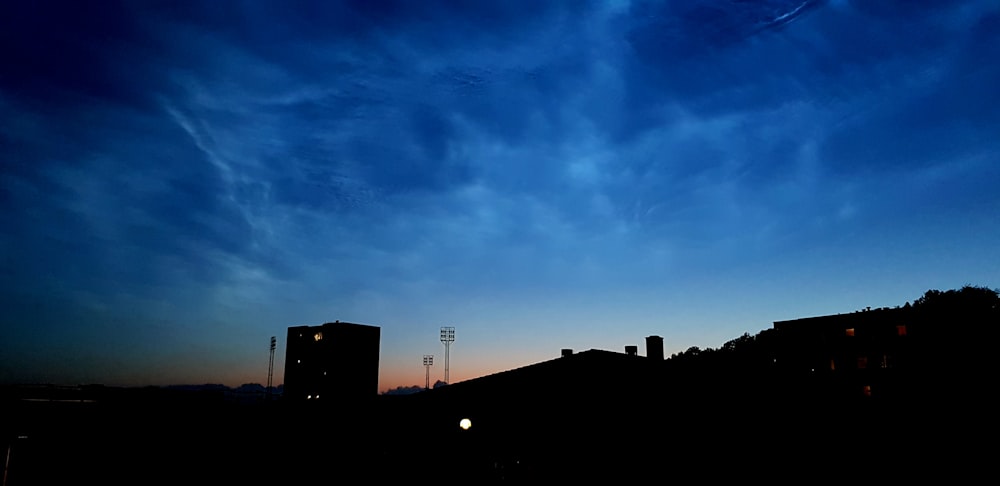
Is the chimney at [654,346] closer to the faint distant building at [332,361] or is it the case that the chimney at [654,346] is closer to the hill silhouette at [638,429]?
the hill silhouette at [638,429]

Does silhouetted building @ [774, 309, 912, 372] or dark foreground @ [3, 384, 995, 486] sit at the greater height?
silhouetted building @ [774, 309, 912, 372]

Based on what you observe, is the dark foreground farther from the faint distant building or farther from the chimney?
the faint distant building

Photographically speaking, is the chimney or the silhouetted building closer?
the chimney

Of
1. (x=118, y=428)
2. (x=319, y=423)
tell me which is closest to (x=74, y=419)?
(x=118, y=428)

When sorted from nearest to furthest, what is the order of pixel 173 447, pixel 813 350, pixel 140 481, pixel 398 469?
pixel 398 469, pixel 140 481, pixel 173 447, pixel 813 350

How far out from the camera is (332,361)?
3130 inches

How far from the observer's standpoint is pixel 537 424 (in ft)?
51.0

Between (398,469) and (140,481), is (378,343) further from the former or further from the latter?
(398,469)

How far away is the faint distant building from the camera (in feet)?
260

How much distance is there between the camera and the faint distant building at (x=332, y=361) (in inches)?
3125

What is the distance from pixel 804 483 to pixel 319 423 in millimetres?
15494

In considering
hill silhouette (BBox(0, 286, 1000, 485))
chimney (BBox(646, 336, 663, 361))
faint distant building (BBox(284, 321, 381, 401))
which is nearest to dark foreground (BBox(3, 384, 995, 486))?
hill silhouette (BBox(0, 286, 1000, 485))

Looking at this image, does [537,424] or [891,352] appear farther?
[891,352]

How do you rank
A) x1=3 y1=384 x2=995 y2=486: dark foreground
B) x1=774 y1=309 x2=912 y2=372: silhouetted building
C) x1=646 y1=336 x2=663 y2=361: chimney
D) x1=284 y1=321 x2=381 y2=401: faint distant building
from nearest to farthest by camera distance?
x1=3 y1=384 x2=995 y2=486: dark foreground, x1=646 y1=336 x2=663 y2=361: chimney, x1=774 y1=309 x2=912 y2=372: silhouetted building, x1=284 y1=321 x2=381 y2=401: faint distant building
